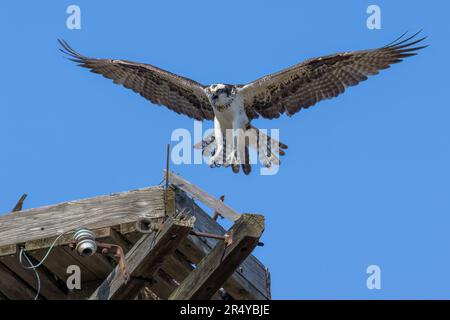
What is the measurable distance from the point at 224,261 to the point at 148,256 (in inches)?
15.3

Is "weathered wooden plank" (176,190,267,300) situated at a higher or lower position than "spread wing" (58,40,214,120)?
lower

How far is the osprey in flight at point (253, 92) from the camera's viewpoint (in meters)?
11.9

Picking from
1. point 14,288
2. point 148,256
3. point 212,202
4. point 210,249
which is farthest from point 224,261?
point 14,288

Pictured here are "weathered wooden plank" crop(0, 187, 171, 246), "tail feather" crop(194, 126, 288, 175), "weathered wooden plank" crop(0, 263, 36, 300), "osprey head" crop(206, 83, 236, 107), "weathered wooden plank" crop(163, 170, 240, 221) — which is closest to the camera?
"weathered wooden plank" crop(0, 187, 171, 246)

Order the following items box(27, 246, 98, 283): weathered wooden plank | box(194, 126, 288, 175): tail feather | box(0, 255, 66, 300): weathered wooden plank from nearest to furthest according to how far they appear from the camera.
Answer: box(27, 246, 98, 283): weathered wooden plank, box(0, 255, 66, 300): weathered wooden plank, box(194, 126, 288, 175): tail feather

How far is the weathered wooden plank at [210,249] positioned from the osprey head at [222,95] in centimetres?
582

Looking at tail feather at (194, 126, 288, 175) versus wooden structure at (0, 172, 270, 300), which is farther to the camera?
tail feather at (194, 126, 288, 175)

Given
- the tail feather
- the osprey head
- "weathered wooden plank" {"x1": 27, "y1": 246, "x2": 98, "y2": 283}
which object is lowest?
"weathered wooden plank" {"x1": 27, "y1": 246, "x2": 98, "y2": 283}

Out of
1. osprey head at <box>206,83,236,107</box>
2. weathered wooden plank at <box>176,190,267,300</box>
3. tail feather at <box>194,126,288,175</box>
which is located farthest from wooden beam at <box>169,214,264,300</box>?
osprey head at <box>206,83,236,107</box>

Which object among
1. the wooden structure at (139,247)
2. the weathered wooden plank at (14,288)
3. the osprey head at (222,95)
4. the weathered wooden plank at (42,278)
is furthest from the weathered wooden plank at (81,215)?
the osprey head at (222,95)

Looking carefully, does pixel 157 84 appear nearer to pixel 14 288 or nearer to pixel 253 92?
pixel 253 92

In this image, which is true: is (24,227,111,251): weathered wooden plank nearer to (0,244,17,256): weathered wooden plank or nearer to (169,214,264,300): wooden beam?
(0,244,17,256): weathered wooden plank

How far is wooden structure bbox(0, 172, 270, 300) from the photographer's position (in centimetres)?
513

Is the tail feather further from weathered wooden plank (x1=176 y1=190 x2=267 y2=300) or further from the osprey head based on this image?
weathered wooden plank (x1=176 y1=190 x2=267 y2=300)
